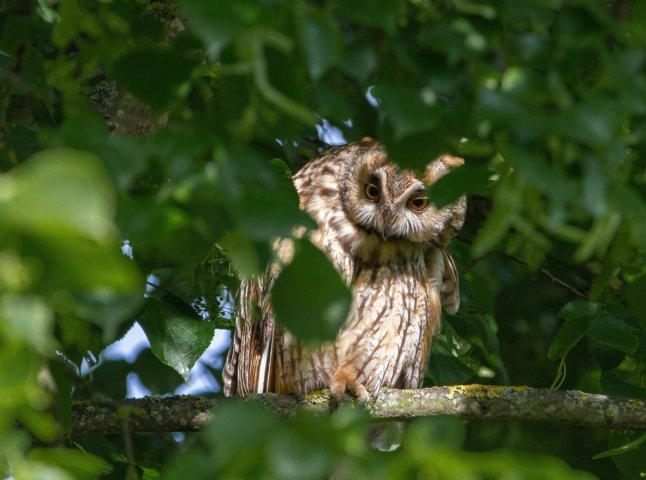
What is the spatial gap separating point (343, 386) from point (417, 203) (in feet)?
2.06

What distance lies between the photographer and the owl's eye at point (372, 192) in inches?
136

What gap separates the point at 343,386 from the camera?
128 inches

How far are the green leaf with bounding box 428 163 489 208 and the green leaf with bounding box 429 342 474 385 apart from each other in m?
1.74

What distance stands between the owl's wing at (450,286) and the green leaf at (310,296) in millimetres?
2077

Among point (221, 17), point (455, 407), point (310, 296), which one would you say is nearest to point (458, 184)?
point (310, 296)

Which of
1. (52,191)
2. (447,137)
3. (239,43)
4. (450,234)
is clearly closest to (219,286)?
(450,234)

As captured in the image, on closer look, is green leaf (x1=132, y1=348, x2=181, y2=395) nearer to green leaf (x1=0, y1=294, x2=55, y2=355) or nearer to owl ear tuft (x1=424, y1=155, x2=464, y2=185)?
owl ear tuft (x1=424, y1=155, x2=464, y2=185)

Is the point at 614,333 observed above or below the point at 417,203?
above

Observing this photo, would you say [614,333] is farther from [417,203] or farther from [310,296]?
[310,296]

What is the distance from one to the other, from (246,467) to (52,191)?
15.5 inches

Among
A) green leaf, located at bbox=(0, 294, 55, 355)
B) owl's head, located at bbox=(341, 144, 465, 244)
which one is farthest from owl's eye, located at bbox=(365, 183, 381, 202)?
green leaf, located at bbox=(0, 294, 55, 355)

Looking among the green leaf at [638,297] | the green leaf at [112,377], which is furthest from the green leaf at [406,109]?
the green leaf at [112,377]

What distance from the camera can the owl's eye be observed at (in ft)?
11.3

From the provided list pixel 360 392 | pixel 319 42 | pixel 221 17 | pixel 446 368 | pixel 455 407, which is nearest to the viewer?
pixel 221 17
